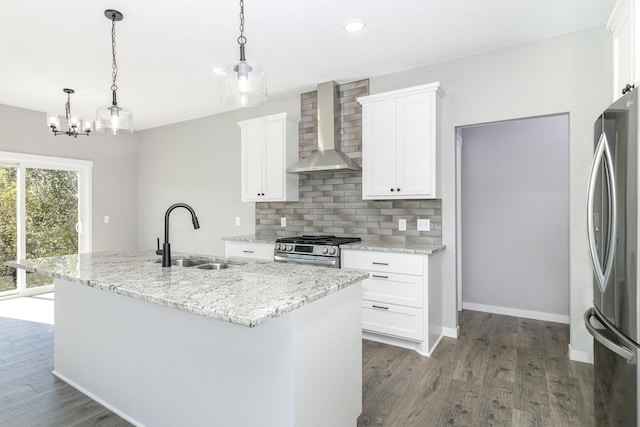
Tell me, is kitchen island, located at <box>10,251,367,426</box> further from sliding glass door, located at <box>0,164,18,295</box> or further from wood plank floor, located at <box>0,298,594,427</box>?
sliding glass door, located at <box>0,164,18,295</box>

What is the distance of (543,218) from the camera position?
3.83 metres

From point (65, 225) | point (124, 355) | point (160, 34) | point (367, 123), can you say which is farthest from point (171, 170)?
A: point (124, 355)

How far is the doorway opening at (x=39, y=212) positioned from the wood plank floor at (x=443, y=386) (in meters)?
1.96

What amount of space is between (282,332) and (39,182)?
5.42 m

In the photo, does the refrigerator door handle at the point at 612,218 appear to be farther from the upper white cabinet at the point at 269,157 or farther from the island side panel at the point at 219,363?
the upper white cabinet at the point at 269,157

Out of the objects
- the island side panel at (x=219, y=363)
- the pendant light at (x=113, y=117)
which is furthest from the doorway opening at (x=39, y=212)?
the island side panel at (x=219, y=363)

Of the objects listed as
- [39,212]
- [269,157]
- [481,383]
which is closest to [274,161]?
[269,157]

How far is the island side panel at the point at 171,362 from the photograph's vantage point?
1.49m

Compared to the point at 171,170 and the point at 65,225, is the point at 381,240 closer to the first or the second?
the point at 171,170

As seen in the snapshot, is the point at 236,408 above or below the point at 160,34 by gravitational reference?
below

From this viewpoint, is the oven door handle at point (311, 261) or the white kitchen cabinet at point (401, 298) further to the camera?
the oven door handle at point (311, 261)

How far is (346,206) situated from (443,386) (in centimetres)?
206

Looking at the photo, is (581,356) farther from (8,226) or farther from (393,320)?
(8,226)

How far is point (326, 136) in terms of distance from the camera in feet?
12.8
